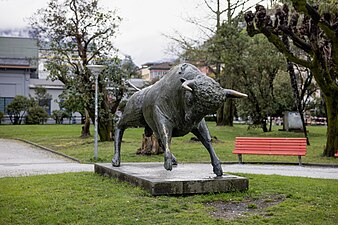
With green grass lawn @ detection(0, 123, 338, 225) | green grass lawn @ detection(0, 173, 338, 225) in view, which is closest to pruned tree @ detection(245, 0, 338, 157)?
green grass lawn @ detection(0, 123, 338, 225)

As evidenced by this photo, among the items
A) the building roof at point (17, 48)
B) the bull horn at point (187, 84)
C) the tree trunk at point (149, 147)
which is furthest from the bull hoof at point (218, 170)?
the building roof at point (17, 48)

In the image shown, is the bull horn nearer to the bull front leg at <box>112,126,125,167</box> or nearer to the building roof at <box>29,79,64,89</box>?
the bull front leg at <box>112,126,125,167</box>

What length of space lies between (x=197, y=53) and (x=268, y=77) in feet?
16.6

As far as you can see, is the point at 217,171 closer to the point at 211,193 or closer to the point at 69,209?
the point at 211,193

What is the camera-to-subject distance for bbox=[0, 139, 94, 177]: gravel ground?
1364cm

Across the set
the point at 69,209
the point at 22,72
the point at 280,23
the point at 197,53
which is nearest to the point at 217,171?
the point at 69,209

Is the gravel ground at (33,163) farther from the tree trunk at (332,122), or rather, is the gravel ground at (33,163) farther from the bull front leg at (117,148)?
the tree trunk at (332,122)

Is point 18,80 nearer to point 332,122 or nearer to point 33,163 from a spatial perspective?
point 33,163

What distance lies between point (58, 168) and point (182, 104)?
7.14m

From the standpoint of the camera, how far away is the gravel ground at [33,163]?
13.6 metres

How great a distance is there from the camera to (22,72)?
56.6 meters

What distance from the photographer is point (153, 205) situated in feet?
24.3

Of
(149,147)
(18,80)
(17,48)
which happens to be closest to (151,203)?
(149,147)

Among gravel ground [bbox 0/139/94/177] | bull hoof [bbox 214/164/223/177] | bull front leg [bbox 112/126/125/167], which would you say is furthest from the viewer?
gravel ground [bbox 0/139/94/177]
